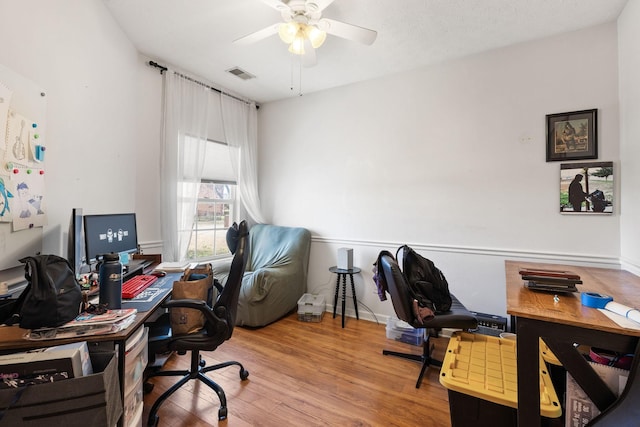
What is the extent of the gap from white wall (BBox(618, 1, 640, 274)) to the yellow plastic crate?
1.17 meters

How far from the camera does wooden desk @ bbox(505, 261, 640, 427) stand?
963 millimetres

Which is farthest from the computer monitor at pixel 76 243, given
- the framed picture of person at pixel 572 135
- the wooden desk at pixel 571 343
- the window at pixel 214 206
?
the framed picture of person at pixel 572 135

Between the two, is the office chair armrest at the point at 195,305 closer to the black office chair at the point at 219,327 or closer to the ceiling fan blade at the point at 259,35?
the black office chair at the point at 219,327

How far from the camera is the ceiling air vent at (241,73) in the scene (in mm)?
3043

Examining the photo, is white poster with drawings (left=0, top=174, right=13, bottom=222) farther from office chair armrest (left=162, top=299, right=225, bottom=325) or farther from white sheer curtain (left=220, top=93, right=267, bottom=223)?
white sheer curtain (left=220, top=93, right=267, bottom=223)

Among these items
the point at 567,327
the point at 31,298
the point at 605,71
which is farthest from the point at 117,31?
the point at 605,71

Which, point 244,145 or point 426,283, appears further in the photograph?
point 244,145

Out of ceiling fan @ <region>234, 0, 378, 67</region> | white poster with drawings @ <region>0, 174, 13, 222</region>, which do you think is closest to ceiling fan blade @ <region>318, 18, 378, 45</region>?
ceiling fan @ <region>234, 0, 378, 67</region>

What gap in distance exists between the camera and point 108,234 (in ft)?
6.40

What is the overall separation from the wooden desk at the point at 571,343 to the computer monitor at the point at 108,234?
2.32 m

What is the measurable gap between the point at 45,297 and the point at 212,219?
2.55 m

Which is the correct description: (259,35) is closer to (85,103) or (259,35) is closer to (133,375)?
(85,103)

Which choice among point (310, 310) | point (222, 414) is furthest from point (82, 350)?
point (310, 310)

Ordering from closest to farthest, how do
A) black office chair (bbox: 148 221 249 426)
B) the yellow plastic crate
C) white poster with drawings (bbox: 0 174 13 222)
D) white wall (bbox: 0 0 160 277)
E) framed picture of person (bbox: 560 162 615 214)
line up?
the yellow plastic crate < white poster with drawings (bbox: 0 174 13 222) < white wall (bbox: 0 0 160 277) < black office chair (bbox: 148 221 249 426) < framed picture of person (bbox: 560 162 615 214)
